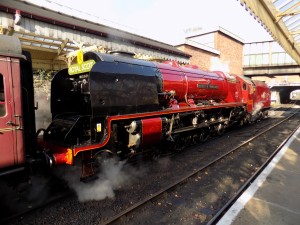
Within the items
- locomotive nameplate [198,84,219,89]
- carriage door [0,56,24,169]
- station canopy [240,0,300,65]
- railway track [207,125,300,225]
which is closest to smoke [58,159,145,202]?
carriage door [0,56,24,169]

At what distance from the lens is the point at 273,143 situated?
33.0 feet

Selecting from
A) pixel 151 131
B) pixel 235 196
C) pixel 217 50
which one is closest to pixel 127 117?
pixel 151 131

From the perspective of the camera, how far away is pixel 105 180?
19.0 feet

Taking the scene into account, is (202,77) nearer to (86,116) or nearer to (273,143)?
(273,143)

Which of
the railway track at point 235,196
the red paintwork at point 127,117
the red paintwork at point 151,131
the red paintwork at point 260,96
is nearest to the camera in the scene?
the railway track at point 235,196

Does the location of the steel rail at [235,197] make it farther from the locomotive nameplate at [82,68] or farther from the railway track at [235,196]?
the locomotive nameplate at [82,68]

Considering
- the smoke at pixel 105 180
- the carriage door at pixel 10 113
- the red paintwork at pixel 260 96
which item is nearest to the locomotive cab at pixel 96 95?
the smoke at pixel 105 180

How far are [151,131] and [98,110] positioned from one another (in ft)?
5.67

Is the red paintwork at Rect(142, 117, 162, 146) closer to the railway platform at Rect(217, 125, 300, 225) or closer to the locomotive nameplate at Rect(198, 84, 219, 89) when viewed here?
the railway platform at Rect(217, 125, 300, 225)

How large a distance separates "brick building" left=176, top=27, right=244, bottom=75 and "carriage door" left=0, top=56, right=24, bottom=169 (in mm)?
19983

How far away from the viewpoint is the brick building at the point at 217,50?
23891mm

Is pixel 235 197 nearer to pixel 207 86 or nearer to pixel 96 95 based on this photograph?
pixel 96 95

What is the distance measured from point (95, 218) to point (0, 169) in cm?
179

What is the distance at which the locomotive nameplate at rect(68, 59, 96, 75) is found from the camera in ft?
17.2
